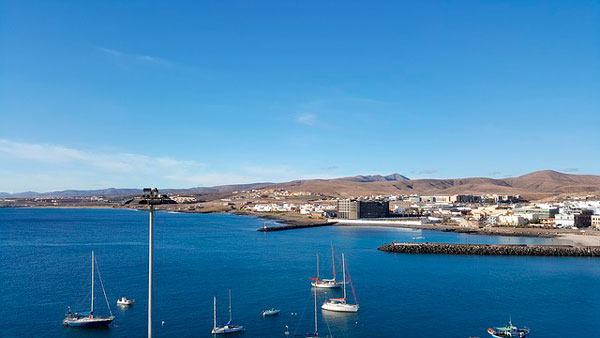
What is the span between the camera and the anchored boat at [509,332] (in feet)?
38.1

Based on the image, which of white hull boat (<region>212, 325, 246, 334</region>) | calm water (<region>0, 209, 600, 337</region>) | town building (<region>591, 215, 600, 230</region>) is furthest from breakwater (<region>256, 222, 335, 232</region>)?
white hull boat (<region>212, 325, 246, 334</region>)

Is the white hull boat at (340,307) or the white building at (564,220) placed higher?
the white building at (564,220)

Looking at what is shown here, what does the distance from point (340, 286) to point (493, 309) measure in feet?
17.3

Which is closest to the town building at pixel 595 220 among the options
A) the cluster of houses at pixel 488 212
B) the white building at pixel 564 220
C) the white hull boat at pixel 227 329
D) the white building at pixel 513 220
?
the cluster of houses at pixel 488 212

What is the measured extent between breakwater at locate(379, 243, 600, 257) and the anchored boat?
47.9ft

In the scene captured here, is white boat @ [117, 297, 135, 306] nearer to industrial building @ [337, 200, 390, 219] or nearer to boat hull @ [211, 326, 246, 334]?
boat hull @ [211, 326, 246, 334]

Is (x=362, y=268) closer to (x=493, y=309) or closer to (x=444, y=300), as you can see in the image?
(x=444, y=300)

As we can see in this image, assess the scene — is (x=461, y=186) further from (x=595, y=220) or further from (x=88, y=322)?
(x=88, y=322)

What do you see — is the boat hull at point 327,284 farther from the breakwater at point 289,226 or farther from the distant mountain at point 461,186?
the distant mountain at point 461,186

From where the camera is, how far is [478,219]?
167 feet

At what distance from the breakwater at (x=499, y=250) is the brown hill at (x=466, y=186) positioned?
83845 millimetres

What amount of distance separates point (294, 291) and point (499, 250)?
577 inches

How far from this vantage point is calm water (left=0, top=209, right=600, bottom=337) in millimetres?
12414

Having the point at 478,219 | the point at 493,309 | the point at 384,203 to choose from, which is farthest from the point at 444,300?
the point at 384,203
